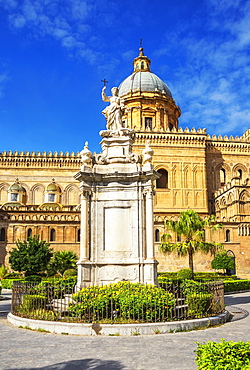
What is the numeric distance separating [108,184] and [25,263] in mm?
21307

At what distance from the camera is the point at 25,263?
1280 inches

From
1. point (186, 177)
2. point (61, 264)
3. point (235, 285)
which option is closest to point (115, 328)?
point (235, 285)

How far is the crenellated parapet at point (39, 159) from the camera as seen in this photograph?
2128 inches

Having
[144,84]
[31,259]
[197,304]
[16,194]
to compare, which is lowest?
[197,304]

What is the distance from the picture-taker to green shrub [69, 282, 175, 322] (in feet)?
33.7

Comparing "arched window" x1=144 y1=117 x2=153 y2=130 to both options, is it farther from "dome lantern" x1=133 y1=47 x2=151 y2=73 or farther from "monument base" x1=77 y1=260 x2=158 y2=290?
"monument base" x1=77 y1=260 x2=158 y2=290

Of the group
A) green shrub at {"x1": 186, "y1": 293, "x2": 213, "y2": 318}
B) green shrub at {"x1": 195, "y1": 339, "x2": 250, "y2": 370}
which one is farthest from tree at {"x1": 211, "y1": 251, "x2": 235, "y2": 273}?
green shrub at {"x1": 195, "y1": 339, "x2": 250, "y2": 370}

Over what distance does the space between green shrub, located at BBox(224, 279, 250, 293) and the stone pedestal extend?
43.6ft

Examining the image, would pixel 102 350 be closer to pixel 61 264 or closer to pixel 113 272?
pixel 113 272

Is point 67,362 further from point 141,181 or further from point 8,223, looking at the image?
point 8,223

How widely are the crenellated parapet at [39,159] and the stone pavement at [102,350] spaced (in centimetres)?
4521

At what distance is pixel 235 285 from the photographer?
2530cm

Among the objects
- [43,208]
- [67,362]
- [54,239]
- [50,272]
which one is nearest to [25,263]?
[50,272]

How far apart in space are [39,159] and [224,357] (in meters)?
51.8
